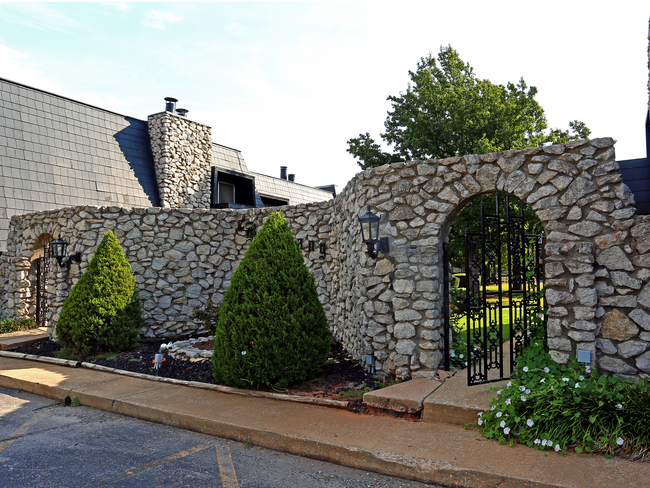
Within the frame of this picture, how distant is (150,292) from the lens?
9.48 m

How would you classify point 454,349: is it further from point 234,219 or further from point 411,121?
point 411,121

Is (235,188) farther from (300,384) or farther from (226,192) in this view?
(300,384)

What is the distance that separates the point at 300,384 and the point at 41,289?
840 centimetres

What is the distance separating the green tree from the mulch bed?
10034mm

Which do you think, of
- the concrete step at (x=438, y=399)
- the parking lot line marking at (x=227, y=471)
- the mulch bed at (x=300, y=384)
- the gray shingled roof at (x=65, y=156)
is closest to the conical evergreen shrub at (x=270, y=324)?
the mulch bed at (x=300, y=384)

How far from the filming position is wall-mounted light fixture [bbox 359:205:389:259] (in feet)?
18.8

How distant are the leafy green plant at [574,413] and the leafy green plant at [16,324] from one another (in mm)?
10535

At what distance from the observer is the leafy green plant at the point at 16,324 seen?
10.3 metres

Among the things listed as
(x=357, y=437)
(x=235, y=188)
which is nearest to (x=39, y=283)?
(x=235, y=188)

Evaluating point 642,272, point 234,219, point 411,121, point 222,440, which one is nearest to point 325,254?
point 234,219

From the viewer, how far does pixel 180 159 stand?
1466cm

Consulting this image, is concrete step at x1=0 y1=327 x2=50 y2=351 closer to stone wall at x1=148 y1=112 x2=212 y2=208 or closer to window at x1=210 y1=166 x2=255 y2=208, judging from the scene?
stone wall at x1=148 y1=112 x2=212 y2=208

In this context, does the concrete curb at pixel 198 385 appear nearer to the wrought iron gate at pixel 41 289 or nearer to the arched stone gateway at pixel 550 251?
the arched stone gateway at pixel 550 251

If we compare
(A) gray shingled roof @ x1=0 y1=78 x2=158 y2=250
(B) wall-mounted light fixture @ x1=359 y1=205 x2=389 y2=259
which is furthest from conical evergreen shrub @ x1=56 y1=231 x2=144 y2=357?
(B) wall-mounted light fixture @ x1=359 y1=205 x2=389 y2=259
